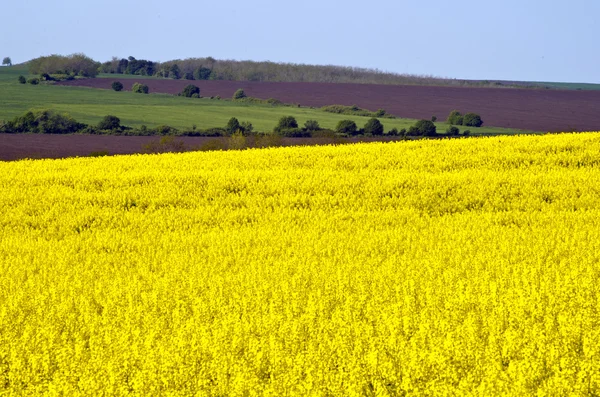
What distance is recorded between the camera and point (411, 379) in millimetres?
5727

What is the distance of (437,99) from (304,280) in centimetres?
6894

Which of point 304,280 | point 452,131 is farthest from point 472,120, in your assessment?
point 304,280

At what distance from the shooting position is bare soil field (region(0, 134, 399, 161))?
28636mm

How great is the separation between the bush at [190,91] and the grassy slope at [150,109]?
1813 millimetres

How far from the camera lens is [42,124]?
4816 cm

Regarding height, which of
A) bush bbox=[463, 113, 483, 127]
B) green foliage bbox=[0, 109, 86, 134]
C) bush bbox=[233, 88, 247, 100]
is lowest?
green foliage bbox=[0, 109, 86, 134]

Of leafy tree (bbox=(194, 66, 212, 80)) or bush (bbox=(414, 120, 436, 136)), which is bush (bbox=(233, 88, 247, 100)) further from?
bush (bbox=(414, 120, 436, 136))

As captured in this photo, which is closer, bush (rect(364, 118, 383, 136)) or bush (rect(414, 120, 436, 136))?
bush (rect(414, 120, 436, 136))

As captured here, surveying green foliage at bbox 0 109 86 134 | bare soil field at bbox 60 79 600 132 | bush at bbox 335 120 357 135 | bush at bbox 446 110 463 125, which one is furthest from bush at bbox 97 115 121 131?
bare soil field at bbox 60 79 600 132

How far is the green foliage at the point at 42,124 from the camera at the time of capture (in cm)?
4725

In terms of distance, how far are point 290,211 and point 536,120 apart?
49962 millimetres

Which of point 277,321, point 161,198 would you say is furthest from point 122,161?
point 277,321

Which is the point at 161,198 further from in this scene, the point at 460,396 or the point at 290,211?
the point at 460,396

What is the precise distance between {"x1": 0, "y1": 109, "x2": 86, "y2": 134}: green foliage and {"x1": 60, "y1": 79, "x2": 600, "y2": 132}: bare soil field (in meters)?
27.3
